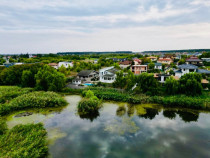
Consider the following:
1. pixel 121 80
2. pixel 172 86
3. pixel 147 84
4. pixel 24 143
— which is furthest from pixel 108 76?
pixel 24 143

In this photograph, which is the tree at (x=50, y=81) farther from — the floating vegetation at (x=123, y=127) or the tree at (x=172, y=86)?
the tree at (x=172, y=86)

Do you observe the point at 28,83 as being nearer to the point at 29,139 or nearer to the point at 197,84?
the point at 29,139

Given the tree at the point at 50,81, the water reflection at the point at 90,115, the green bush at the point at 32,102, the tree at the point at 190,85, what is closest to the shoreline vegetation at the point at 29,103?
the green bush at the point at 32,102

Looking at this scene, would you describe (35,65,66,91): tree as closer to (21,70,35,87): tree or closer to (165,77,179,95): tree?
(21,70,35,87): tree

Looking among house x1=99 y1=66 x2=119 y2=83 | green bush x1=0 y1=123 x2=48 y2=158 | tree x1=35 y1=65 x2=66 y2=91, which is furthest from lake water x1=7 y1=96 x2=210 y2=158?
house x1=99 y1=66 x2=119 y2=83

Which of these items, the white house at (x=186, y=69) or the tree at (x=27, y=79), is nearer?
the tree at (x=27, y=79)

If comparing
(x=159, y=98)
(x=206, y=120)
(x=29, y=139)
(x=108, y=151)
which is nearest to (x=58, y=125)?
(x=29, y=139)

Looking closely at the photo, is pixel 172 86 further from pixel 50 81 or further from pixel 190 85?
pixel 50 81

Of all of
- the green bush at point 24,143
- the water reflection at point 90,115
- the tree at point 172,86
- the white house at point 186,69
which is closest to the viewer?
the green bush at point 24,143
